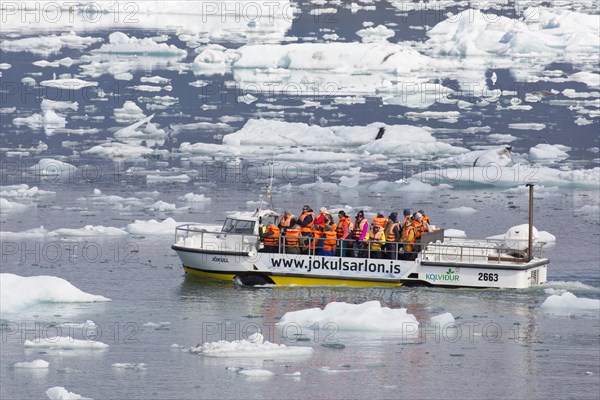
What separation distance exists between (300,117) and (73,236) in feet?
62.0

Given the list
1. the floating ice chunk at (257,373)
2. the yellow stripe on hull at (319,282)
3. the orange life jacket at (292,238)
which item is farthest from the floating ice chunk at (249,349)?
the orange life jacket at (292,238)

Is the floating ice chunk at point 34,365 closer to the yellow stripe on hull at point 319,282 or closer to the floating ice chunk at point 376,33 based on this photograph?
the yellow stripe on hull at point 319,282

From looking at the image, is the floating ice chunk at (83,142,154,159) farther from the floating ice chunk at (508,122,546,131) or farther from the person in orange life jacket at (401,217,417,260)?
the person in orange life jacket at (401,217,417,260)

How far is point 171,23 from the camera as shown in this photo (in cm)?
7838

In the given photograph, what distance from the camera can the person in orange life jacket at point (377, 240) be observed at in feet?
81.5

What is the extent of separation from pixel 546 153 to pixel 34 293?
20503 millimetres

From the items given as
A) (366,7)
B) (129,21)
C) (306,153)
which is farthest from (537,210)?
(366,7)

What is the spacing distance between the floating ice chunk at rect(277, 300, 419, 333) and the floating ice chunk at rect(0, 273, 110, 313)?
362 centimetres

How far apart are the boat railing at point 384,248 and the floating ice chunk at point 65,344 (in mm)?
5083

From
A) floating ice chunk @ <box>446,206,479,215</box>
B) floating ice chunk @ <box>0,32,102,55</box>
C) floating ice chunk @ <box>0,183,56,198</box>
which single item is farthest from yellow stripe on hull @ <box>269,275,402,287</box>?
floating ice chunk @ <box>0,32,102,55</box>

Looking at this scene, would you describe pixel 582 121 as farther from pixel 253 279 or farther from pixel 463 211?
pixel 253 279

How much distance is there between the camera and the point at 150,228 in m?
29.5

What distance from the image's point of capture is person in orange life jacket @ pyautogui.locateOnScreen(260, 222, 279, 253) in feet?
82.4

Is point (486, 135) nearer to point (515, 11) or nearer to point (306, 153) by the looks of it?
point (306, 153)
